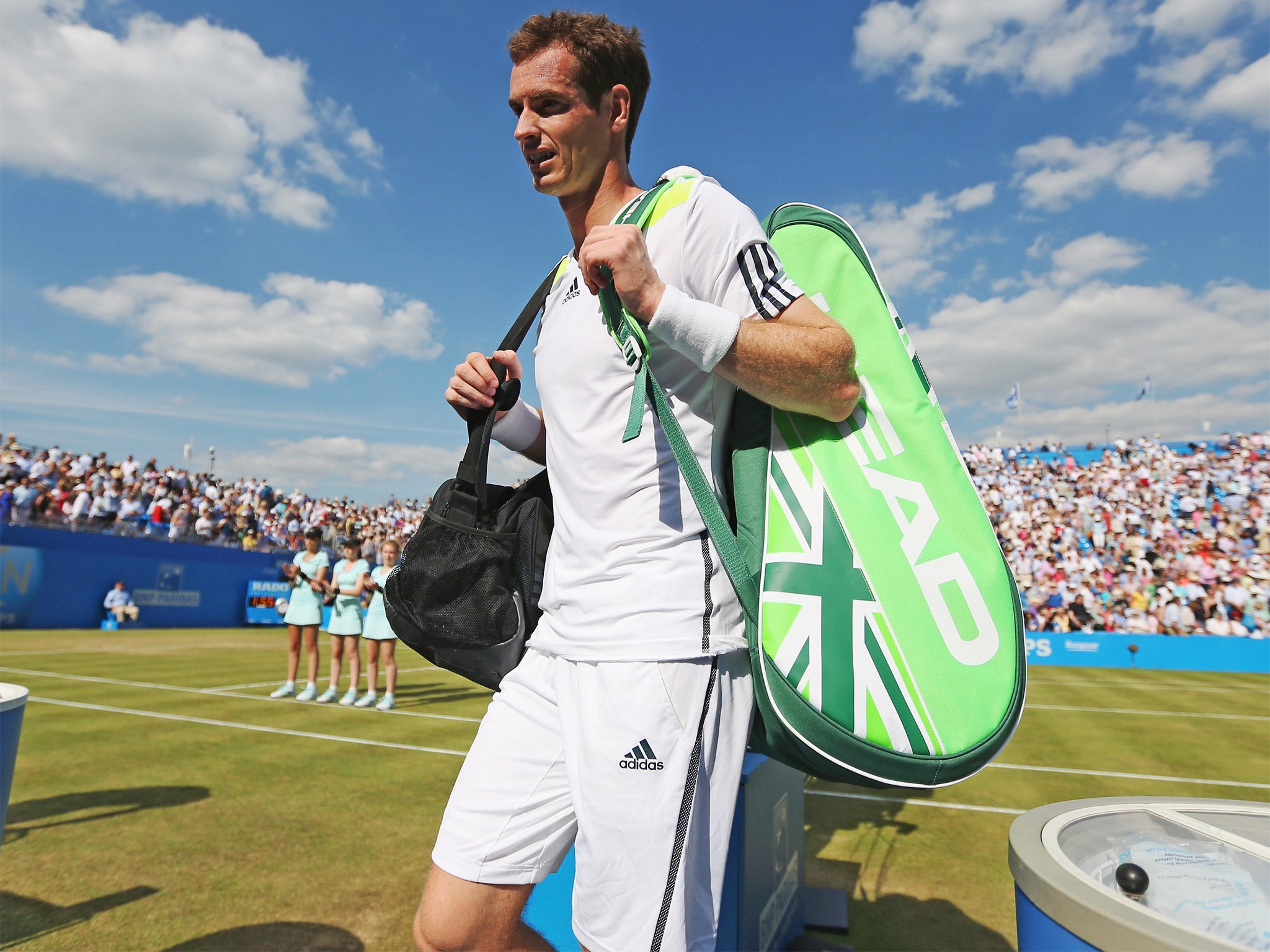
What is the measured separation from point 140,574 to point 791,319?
21.2 meters

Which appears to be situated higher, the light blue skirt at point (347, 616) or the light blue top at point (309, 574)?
the light blue top at point (309, 574)

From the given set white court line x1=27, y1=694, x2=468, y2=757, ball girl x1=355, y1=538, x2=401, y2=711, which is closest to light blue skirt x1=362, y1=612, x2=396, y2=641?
ball girl x1=355, y1=538, x2=401, y2=711

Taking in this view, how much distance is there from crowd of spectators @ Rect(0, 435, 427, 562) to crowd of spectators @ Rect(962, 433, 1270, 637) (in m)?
17.9

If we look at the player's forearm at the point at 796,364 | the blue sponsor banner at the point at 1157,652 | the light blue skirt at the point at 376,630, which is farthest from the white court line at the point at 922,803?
the blue sponsor banner at the point at 1157,652

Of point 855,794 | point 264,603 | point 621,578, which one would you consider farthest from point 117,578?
point 621,578

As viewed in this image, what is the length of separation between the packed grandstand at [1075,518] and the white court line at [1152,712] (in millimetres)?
4897

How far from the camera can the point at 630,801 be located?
4.24 ft

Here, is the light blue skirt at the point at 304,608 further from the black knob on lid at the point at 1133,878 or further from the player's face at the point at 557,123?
the black knob on lid at the point at 1133,878

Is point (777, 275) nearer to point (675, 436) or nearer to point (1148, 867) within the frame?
point (675, 436)

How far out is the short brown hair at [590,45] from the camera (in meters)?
1.64

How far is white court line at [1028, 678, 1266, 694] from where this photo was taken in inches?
504

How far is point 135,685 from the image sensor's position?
9234mm

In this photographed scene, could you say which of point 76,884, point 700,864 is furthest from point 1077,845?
point 76,884

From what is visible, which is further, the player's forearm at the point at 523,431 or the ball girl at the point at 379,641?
the ball girl at the point at 379,641
